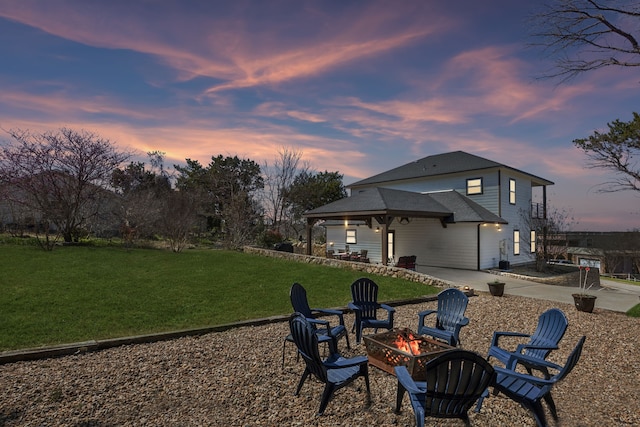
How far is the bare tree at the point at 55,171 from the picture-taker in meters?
16.5

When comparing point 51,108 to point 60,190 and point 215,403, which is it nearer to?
point 60,190

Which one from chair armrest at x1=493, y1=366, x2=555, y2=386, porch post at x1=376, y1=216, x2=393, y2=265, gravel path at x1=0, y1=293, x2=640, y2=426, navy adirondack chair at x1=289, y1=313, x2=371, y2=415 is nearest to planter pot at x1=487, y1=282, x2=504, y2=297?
gravel path at x1=0, y1=293, x2=640, y2=426

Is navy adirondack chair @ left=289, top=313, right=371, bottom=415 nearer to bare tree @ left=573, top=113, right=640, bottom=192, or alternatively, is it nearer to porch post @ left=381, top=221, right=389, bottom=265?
porch post @ left=381, top=221, right=389, bottom=265

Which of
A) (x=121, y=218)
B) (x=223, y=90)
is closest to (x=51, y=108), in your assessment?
(x=223, y=90)

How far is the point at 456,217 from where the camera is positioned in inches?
658

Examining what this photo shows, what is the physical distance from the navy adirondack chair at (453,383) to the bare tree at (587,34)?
8.21m

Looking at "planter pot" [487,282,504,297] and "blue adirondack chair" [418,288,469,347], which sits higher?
"blue adirondack chair" [418,288,469,347]

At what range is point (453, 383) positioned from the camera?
2684mm

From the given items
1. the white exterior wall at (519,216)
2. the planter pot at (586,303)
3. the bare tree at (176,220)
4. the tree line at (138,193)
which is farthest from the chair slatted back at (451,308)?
the tree line at (138,193)

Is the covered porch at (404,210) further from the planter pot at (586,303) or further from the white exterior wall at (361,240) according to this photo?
the planter pot at (586,303)

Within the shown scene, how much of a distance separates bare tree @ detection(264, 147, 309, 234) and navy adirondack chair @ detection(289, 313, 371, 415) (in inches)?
1064

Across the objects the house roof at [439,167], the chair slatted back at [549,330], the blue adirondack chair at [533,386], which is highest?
the house roof at [439,167]

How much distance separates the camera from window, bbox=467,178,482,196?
18.3 metres

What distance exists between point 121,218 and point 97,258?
10.0 meters
